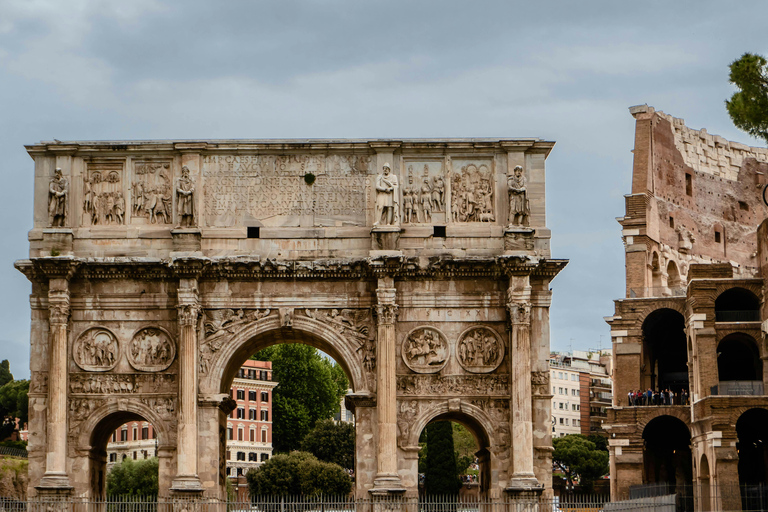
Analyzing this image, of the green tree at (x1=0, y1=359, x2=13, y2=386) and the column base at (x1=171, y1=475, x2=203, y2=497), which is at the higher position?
the green tree at (x1=0, y1=359, x2=13, y2=386)

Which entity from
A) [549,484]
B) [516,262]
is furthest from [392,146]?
[549,484]

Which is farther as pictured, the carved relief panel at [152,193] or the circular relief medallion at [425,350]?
the carved relief panel at [152,193]

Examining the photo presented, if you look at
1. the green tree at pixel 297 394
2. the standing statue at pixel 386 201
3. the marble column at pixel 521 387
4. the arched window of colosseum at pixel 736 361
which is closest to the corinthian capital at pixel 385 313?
the standing statue at pixel 386 201

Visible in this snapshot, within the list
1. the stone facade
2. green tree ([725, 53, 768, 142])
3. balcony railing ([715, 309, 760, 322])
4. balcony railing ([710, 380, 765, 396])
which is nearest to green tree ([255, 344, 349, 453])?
the stone facade

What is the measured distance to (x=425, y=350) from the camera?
27734 millimetres

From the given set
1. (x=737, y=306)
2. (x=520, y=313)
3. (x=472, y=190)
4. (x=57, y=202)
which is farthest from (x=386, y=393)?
(x=737, y=306)

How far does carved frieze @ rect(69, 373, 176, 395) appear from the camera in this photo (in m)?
27.5

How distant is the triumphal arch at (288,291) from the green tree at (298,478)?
92.3ft

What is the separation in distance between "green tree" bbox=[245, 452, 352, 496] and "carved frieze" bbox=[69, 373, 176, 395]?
1152 inches

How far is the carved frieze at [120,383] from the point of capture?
27.5 metres

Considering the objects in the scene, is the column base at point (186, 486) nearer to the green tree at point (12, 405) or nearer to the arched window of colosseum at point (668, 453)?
the arched window of colosseum at point (668, 453)

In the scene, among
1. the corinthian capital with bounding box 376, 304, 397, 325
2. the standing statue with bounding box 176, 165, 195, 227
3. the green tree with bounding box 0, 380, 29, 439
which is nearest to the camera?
the corinthian capital with bounding box 376, 304, 397, 325

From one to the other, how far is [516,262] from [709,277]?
1786 cm

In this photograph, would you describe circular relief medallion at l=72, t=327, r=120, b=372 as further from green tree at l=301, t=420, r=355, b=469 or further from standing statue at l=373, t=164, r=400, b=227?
green tree at l=301, t=420, r=355, b=469
